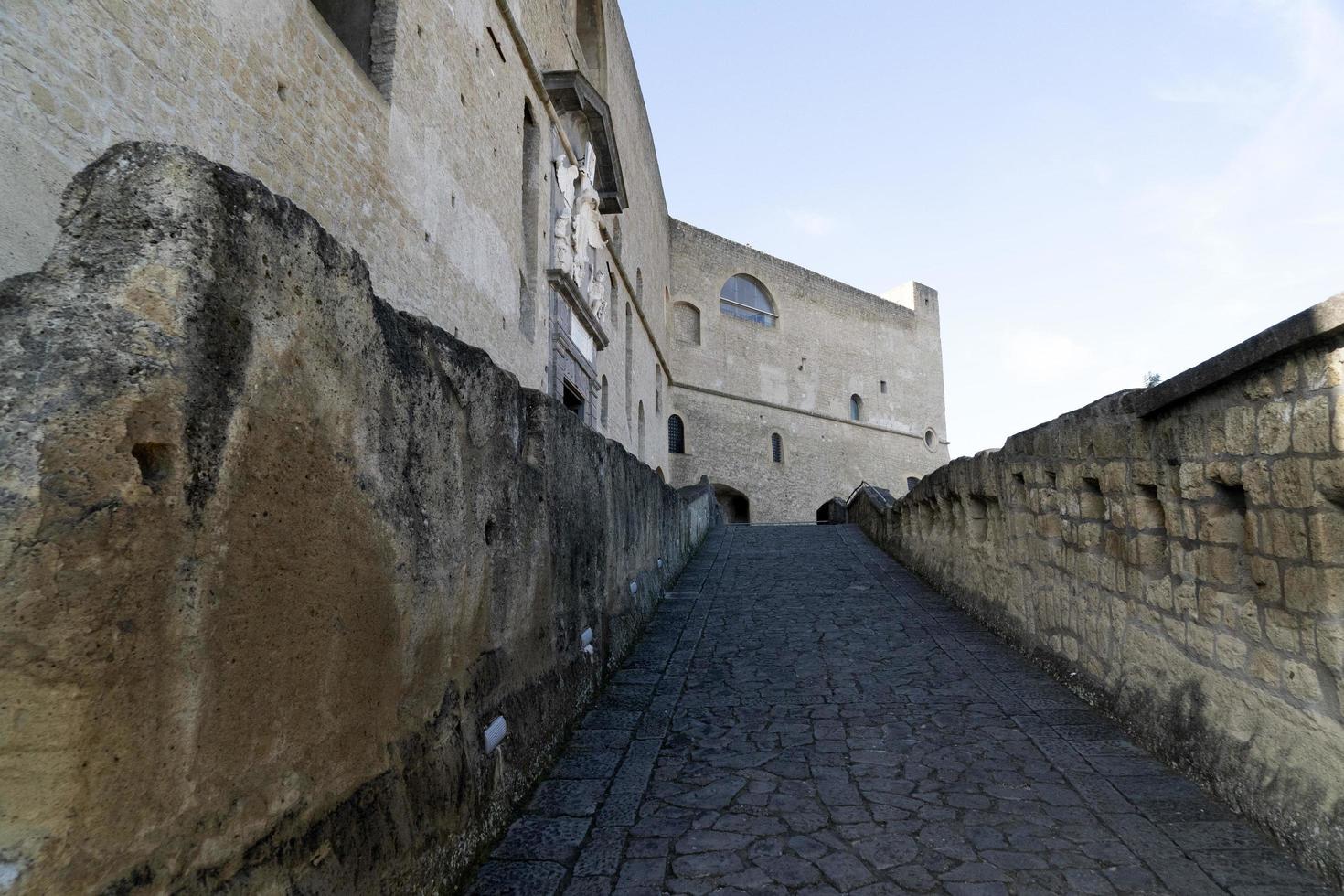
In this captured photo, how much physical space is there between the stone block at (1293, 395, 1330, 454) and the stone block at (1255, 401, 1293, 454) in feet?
0.12

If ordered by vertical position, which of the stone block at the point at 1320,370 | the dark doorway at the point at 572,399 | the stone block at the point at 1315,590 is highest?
the dark doorway at the point at 572,399

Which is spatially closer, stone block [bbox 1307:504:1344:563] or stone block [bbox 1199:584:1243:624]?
stone block [bbox 1307:504:1344:563]

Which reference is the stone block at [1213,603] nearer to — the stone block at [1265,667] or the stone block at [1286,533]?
the stone block at [1265,667]

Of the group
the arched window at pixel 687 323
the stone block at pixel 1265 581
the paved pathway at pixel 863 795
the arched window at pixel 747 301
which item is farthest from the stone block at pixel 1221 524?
the arched window at pixel 747 301

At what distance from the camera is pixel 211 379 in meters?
1.45

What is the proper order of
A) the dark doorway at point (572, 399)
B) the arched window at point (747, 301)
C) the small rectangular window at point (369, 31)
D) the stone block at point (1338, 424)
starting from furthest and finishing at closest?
the arched window at point (747, 301), the dark doorway at point (572, 399), the small rectangular window at point (369, 31), the stone block at point (1338, 424)

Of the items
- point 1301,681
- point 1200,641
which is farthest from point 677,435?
point 1301,681

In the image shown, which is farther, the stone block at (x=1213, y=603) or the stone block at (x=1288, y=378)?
the stone block at (x=1213, y=603)

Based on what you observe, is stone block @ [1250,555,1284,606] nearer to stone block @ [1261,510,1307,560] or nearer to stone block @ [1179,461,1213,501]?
stone block @ [1261,510,1307,560]

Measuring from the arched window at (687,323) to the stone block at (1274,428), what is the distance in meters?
24.2

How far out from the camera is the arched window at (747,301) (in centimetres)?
2831

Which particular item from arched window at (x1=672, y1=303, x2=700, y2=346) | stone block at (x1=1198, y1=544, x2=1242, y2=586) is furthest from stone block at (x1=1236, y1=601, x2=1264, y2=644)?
arched window at (x1=672, y1=303, x2=700, y2=346)

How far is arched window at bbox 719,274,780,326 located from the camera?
1115 inches

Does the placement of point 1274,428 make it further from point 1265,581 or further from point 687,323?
point 687,323
